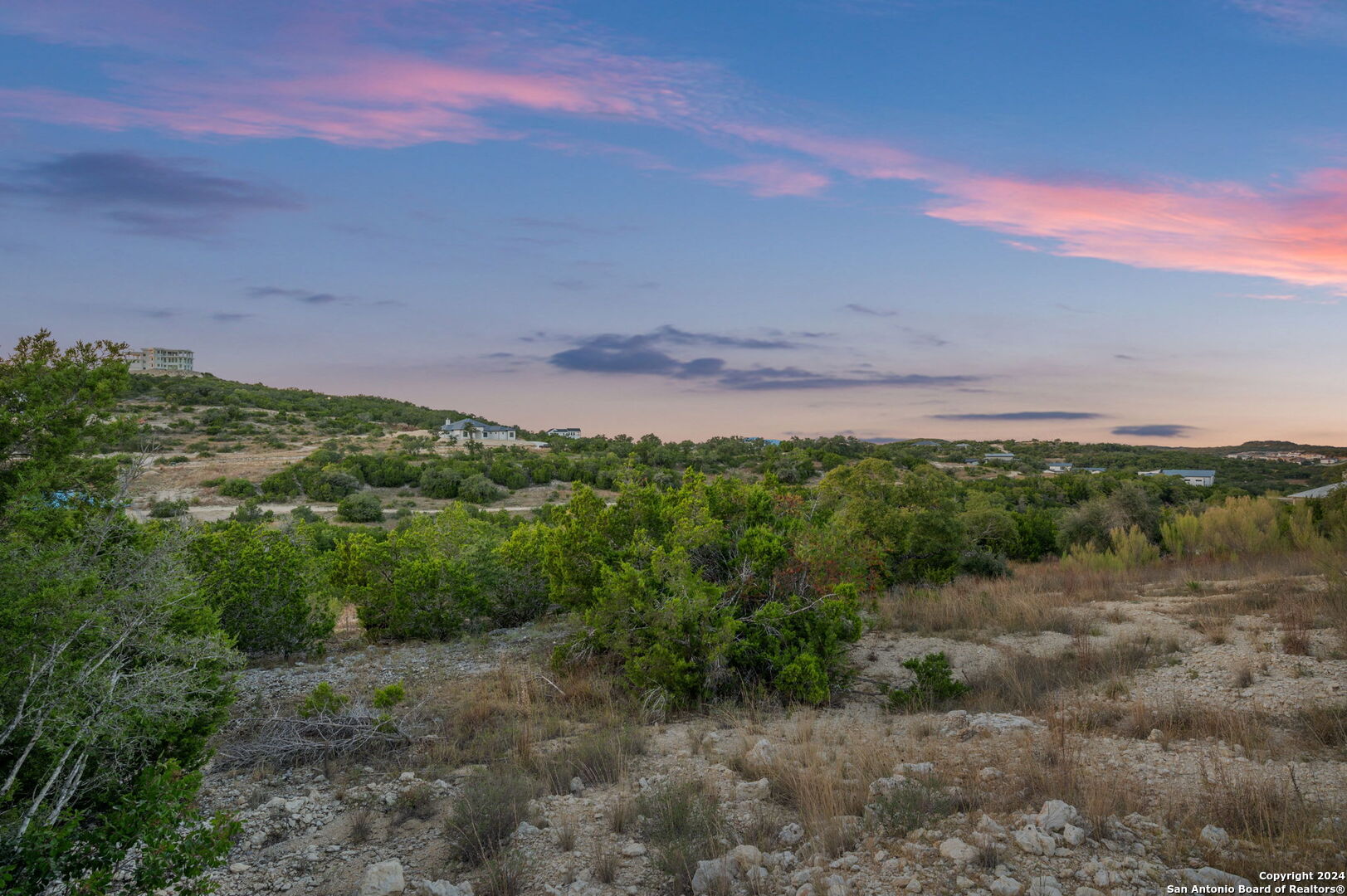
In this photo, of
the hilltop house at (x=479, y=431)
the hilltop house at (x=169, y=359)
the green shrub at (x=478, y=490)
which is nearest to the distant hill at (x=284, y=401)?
the hilltop house at (x=479, y=431)

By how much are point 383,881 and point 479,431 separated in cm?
6515

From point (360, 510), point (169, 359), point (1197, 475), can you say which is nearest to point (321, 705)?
point (360, 510)

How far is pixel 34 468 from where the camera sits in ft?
16.5

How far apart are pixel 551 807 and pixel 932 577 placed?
11.4 meters

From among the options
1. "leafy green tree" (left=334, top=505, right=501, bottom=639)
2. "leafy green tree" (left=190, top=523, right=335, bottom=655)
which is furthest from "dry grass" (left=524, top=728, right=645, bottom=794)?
"leafy green tree" (left=190, top=523, right=335, bottom=655)

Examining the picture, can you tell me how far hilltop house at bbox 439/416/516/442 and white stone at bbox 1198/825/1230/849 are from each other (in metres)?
59.9

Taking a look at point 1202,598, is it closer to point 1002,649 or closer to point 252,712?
point 1002,649

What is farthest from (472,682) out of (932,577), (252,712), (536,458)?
(536,458)

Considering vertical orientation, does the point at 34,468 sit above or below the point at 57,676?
above

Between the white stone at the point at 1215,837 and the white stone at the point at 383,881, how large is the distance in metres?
4.44

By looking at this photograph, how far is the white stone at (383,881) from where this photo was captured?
3943mm

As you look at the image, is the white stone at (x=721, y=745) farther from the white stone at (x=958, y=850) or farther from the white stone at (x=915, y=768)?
the white stone at (x=958, y=850)

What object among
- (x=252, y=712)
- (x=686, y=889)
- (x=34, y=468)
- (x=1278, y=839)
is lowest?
(x=252, y=712)

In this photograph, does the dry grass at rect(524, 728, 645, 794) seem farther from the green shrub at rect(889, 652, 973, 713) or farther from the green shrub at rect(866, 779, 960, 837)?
the green shrub at rect(889, 652, 973, 713)
